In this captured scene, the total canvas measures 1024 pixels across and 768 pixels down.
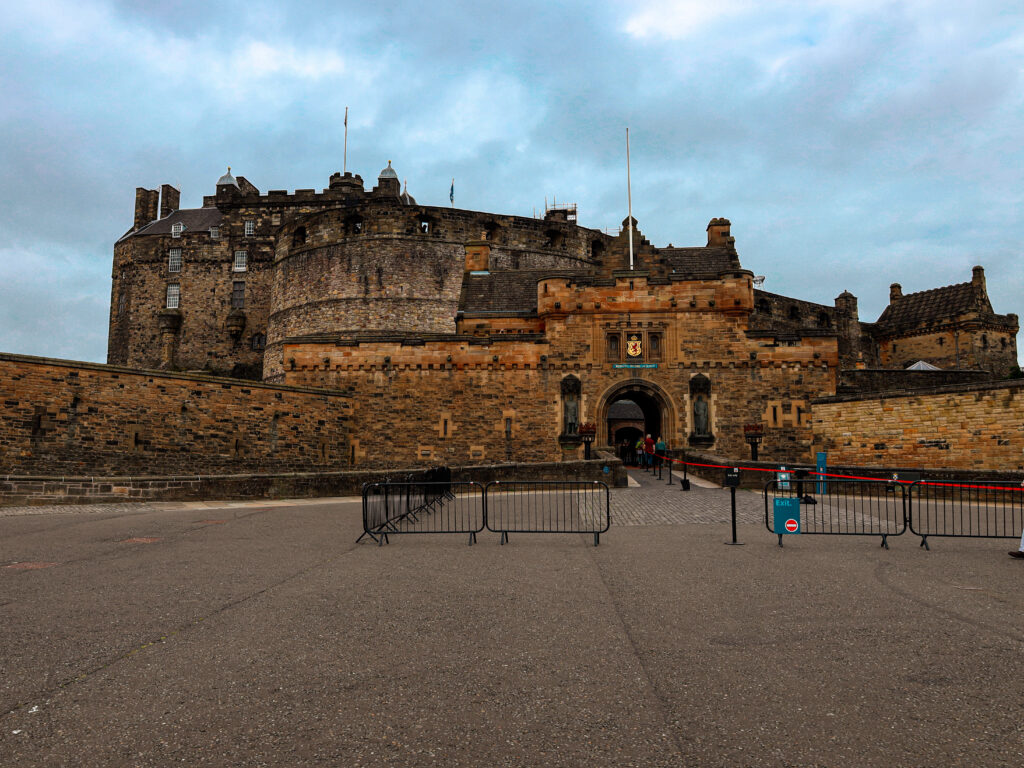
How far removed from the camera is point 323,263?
138 ft

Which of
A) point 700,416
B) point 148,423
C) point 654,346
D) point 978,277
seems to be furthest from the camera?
point 978,277

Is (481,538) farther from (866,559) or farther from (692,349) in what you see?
(692,349)

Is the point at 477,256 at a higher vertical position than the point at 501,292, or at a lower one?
higher

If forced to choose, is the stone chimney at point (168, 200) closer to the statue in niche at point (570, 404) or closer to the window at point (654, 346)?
the statue in niche at point (570, 404)

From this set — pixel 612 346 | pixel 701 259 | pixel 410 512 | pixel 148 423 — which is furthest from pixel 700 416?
pixel 148 423

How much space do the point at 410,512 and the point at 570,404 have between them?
51.2ft

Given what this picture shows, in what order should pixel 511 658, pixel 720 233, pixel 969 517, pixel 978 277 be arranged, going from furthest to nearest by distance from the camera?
pixel 978 277
pixel 720 233
pixel 969 517
pixel 511 658

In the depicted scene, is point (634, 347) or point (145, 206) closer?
point (634, 347)

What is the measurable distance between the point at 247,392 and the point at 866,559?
2090cm

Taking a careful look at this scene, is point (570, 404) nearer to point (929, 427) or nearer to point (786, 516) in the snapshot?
point (929, 427)

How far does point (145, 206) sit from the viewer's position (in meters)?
55.4

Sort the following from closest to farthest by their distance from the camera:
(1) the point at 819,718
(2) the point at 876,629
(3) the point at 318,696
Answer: (1) the point at 819,718 → (3) the point at 318,696 → (2) the point at 876,629

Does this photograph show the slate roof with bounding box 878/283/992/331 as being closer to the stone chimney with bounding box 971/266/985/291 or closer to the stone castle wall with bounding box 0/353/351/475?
the stone chimney with bounding box 971/266/985/291

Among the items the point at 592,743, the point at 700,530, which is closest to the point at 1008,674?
the point at 592,743
